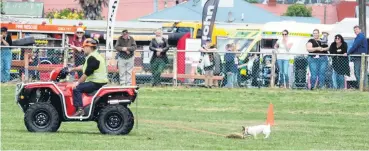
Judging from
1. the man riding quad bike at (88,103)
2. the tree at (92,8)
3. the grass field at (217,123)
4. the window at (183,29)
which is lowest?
the grass field at (217,123)

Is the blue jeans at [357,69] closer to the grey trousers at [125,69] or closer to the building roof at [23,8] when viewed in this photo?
the grey trousers at [125,69]

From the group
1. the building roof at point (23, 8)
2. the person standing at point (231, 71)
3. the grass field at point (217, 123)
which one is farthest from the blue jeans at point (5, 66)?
the building roof at point (23, 8)

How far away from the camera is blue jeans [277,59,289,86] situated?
3014cm

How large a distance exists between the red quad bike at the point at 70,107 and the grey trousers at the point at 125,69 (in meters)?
10.5

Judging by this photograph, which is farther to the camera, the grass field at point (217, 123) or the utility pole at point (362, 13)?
the utility pole at point (362, 13)

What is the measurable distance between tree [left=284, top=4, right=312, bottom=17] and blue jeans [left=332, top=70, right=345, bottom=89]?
3236 inches

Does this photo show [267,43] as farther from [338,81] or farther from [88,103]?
[88,103]

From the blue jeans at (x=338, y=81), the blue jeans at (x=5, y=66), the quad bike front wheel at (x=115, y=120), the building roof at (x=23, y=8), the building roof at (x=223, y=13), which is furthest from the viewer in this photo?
the building roof at (x=23, y=8)

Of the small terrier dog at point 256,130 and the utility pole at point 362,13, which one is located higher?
the utility pole at point 362,13

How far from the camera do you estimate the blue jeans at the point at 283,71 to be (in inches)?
1187

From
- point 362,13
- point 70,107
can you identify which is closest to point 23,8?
point 362,13

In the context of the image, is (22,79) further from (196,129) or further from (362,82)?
(196,129)

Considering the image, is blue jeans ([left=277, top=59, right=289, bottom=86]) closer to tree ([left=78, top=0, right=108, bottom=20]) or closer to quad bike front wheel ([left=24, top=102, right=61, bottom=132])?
quad bike front wheel ([left=24, top=102, right=61, bottom=132])

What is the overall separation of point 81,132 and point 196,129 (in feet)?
7.22
